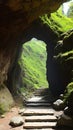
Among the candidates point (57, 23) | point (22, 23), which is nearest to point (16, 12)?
point (22, 23)

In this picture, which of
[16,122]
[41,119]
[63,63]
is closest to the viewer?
[16,122]

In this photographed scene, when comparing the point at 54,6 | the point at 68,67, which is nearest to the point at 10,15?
the point at 54,6

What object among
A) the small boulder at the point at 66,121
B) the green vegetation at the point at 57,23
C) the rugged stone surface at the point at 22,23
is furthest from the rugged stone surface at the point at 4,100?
the green vegetation at the point at 57,23

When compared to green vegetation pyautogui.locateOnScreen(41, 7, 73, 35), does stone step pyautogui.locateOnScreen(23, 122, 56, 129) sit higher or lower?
lower

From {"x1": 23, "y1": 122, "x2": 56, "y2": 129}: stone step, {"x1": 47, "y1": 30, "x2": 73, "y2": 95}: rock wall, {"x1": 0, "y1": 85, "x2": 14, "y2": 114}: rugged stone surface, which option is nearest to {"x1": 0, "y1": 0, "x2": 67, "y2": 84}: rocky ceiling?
{"x1": 0, "y1": 85, "x2": 14, "y2": 114}: rugged stone surface

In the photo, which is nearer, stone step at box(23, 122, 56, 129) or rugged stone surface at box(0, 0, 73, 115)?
stone step at box(23, 122, 56, 129)

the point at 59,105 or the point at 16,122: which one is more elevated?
the point at 59,105

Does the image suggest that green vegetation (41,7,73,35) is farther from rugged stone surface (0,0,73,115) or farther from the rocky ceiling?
the rocky ceiling

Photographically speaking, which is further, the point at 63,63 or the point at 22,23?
the point at 63,63

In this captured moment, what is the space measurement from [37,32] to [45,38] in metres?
1.23

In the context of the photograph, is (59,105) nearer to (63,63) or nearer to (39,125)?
(39,125)

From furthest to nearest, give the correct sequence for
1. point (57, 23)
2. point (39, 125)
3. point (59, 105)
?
point (57, 23)
point (59, 105)
point (39, 125)

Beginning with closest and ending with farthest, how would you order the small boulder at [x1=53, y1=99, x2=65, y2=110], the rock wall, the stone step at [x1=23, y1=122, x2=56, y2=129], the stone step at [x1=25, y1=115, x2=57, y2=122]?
the stone step at [x1=23, y1=122, x2=56, y2=129], the stone step at [x1=25, y1=115, x2=57, y2=122], the small boulder at [x1=53, y1=99, x2=65, y2=110], the rock wall

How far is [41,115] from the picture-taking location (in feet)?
51.1
